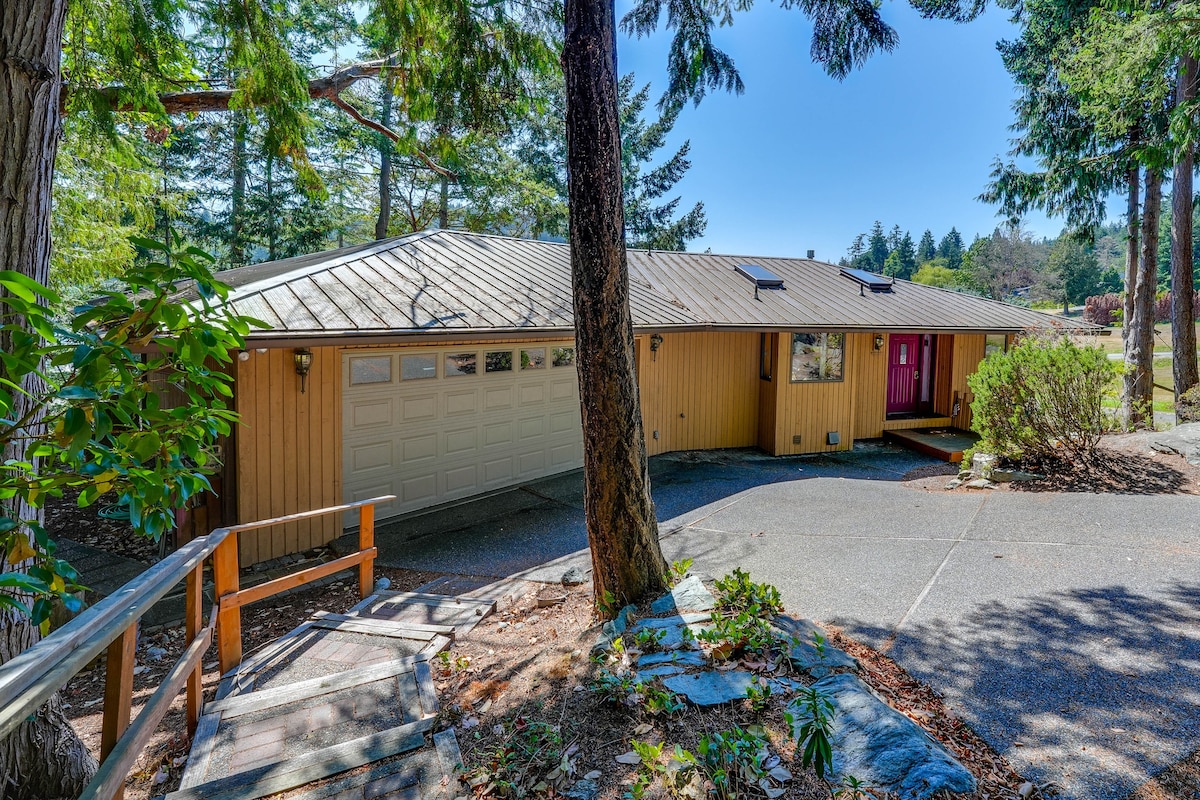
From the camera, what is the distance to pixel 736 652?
9.99 feet

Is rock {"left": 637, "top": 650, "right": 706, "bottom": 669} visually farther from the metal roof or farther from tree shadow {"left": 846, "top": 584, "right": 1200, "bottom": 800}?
the metal roof

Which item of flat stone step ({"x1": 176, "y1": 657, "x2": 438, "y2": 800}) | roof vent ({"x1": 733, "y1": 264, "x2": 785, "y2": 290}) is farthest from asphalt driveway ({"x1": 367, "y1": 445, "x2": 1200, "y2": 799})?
roof vent ({"x1": 733, "y1": 264, "x2": 785, "y2": 290})

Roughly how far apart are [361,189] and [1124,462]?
2041cm

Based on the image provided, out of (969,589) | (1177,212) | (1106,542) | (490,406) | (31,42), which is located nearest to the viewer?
(31,42)

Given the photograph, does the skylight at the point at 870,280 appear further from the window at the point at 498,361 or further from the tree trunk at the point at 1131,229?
the window at the point at 498,361

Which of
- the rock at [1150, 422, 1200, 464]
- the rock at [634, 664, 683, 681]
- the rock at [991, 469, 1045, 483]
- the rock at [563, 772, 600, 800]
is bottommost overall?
the rock at [563, 772, 600, 800]

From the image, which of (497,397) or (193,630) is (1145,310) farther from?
(193,630)

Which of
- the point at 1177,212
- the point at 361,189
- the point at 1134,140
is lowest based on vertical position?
the point at 1177,212

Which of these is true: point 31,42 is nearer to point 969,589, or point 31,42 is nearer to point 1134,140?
point 969,589

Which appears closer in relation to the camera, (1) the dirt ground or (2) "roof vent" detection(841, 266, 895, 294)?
(1) the dirt ground

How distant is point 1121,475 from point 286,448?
9.69 metres

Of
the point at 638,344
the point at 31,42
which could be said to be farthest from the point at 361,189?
the point at 31,42

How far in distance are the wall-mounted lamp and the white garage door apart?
49 cm

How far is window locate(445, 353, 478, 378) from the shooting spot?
297 inches
